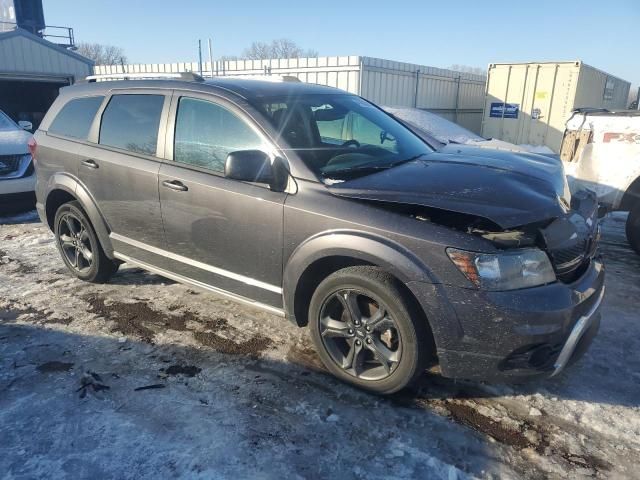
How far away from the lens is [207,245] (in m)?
3.43

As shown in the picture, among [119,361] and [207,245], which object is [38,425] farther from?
[207,245]

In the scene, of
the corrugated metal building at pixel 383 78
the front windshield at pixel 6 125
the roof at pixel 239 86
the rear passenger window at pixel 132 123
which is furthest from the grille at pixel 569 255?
the corrugated metal building at pixel 383 78

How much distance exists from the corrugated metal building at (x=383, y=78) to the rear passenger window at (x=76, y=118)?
9.41m

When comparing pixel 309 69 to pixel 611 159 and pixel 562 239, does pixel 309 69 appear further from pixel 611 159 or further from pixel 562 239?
pixel 562 239

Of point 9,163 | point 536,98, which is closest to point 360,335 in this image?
point 9,163

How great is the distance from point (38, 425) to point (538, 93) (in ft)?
48.7

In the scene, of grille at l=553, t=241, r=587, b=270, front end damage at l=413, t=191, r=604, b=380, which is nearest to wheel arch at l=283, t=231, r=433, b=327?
front end damage at l=413, t=191, r=604, b=380

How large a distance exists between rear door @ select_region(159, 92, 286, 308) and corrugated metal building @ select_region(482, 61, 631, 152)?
12.9 metres

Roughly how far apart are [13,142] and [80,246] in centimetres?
414

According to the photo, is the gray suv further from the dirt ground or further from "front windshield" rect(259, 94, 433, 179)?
the dirt ground

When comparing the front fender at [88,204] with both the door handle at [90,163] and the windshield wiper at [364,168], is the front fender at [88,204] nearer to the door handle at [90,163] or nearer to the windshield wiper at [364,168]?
the door handle at [90,163]

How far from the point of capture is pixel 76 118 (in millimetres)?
4492

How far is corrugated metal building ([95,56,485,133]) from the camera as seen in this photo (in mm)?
13172

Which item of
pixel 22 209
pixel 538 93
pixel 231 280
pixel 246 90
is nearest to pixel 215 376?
pixel 231 280
